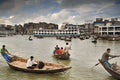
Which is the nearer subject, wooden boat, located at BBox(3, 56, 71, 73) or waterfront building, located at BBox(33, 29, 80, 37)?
wooden boat, located at BBox(3, 56, 71, 73)

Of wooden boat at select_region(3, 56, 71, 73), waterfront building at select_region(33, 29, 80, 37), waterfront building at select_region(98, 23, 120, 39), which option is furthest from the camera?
waterfront building at select_region(33, 29, 80, 37)

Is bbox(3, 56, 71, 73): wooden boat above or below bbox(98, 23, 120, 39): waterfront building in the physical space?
below

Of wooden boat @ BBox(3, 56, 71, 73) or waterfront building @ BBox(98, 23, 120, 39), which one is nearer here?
wooden boat @ BBox(3, 56, 71, 73)

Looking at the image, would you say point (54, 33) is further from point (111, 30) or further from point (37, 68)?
point (37, 68)

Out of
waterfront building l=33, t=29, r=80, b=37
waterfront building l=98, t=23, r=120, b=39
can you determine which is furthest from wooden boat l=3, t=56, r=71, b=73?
waterfront building l=33, t=29, r=80, b=37

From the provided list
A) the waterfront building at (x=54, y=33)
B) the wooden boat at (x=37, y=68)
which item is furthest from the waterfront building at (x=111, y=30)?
A: the wooden boat at (x=37, y=68)

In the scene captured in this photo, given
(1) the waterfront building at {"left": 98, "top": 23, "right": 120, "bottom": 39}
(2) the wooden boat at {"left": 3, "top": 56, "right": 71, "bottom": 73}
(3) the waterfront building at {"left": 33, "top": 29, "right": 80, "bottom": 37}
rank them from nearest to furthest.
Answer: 1. (2) the wooden boat at {"left": 3, "top": 56, "right": 71, "bottom": 73}
2. (1) the waterfront building at {"left": 98, "top": 23, "right": 120, "bottom": 39}
3. (3) the waterfront building at {"left": 33, "top": 29, "right": 80, "bottom": 37}

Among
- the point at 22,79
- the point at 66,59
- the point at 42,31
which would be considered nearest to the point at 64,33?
the point at 42,31

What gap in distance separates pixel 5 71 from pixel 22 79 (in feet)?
9.40

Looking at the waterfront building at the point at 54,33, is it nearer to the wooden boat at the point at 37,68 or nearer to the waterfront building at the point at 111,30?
the waterfront building at the point at 111,30

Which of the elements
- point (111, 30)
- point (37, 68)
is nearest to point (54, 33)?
point (111, 30)

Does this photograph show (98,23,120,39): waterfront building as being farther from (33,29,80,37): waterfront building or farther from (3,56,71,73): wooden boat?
(3,56,71,73): wooden boat

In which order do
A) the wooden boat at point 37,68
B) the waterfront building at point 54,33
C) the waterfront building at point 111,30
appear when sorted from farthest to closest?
the waterfront building at point 54,33, the waterfront building at point 111,30, the wooden boat at point 37,68

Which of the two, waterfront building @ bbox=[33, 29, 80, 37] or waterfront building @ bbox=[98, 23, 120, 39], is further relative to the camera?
waterfront building @ bbox=[33, 29, 80, 37]
